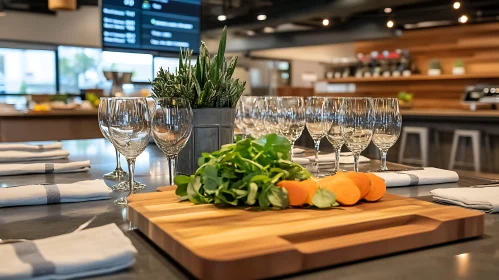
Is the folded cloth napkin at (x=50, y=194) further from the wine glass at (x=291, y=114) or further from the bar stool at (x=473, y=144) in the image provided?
the bar stool at (x=473, y=144)

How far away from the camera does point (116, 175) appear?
52.6 inches

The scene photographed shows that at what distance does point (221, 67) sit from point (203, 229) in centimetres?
60

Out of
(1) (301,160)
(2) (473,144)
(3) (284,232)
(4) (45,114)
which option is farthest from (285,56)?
(3) (284,232)

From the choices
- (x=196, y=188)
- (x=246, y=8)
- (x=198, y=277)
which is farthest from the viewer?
(x=246, y=8)

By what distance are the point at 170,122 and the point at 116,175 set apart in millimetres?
414

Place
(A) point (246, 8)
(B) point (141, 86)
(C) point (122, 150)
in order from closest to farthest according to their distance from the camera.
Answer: (C) point (122, 150) < (A) point (246, 8) < (B) point (141, 86)

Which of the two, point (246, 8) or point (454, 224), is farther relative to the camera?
point (246, 8)

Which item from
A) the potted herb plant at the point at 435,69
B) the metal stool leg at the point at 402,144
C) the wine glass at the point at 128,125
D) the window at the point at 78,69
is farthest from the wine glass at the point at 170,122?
the window at the point at 78,69

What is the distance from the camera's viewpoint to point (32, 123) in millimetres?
4219

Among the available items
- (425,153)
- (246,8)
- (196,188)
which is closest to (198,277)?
(196,188)

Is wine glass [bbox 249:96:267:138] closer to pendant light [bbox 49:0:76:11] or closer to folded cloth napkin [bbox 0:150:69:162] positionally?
folded cloth napkin [bbox 0:150:69:162]

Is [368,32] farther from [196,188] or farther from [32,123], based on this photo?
[196,188]

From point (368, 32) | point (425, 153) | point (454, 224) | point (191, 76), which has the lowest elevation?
point (425, 153)

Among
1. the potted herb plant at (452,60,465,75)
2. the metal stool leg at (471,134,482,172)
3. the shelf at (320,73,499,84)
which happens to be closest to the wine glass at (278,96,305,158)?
the metal stool leg at (471,134,482,172)
